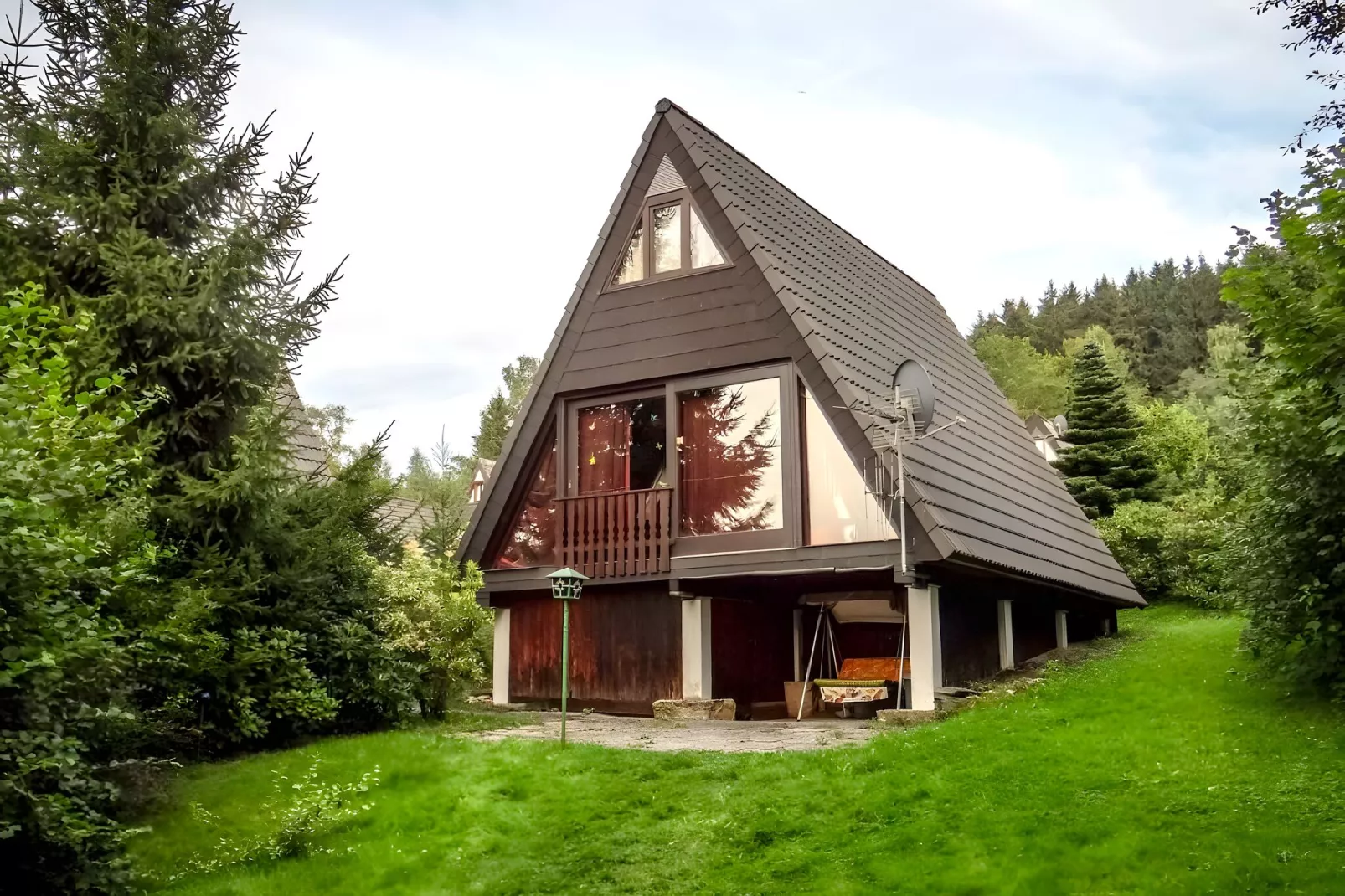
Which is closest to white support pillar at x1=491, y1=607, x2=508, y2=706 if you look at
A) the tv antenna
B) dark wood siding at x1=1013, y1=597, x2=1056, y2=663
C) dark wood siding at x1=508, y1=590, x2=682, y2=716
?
dark wood siding at x1=508, y1=590, x2=682, y2=716

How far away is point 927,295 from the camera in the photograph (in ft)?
71.7

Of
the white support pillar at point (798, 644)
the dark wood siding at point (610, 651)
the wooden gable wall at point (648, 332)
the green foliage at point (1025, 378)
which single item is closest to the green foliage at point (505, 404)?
the green foliage at point (1025, 378)

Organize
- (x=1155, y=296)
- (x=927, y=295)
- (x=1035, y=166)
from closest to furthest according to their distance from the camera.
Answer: (x=1035, y=166)
(x=927, y=295)
(x=1155, y=296)

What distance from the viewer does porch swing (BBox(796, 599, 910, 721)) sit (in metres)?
12.7

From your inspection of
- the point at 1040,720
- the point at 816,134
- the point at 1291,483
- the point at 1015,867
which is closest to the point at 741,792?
the point at 1015,867

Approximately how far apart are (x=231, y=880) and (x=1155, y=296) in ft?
223

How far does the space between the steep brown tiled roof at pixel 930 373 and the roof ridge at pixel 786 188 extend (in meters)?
0.04

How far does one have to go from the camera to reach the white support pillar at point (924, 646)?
37.4 feet

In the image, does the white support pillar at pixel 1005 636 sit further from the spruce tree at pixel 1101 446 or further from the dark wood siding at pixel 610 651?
the spruce tree at pixel 1101 446

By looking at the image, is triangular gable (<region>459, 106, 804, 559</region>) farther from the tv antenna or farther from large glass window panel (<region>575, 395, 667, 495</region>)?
the tv antenna

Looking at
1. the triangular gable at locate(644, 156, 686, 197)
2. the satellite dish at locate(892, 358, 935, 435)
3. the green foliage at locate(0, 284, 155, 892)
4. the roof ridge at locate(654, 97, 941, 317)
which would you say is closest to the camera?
the green foliage at locate(0, 284, 155, 892)

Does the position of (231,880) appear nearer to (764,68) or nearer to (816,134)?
(764,68)

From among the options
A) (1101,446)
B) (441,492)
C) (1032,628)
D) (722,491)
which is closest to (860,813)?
(722,491)

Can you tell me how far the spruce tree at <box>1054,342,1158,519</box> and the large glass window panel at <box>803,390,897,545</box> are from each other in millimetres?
17987
